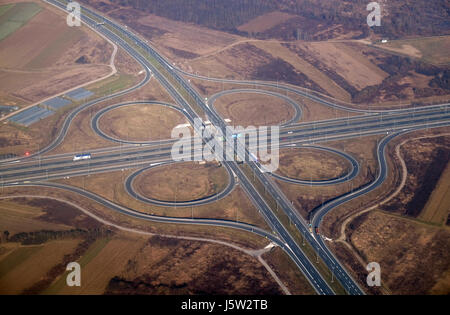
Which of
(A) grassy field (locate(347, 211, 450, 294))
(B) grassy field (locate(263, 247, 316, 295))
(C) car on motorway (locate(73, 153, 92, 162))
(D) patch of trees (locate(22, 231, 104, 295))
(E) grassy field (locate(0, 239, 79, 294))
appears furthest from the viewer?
(C) car on motorway (locate(73, 153, 92, 162))

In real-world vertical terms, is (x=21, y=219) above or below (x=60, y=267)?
above

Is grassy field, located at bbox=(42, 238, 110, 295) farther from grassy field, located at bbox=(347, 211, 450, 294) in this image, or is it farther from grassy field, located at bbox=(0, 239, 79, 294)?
grassy field, located at bbox=(347, 211, 450, 294)

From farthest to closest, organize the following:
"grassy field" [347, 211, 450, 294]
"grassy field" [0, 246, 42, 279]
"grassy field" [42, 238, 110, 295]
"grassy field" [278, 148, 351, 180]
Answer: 1. "grassy field" [278, 148, 351, 180]
2. "grassy field" [0, 246, 42, 279]
3. "grassy field" [347, 211, 450, 294]
4. "grassy field" [42, 238, 110, 295]

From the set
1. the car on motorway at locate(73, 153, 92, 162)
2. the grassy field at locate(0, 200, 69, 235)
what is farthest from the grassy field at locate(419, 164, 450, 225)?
the car on motorway at locate(73, 153, 92, 162)

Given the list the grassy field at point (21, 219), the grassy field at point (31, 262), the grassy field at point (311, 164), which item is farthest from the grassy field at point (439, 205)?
the grassy field at point (21, 219)

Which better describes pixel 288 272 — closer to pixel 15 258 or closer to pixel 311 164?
pixel 311 164

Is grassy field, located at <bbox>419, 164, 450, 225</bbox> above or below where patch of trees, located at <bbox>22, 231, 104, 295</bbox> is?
above

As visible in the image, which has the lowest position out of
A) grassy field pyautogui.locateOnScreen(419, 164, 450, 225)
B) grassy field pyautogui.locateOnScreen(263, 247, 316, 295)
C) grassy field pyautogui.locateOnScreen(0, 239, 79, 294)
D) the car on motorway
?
grassy field pyautogui.locateOnScreen(263, 247, 316, 295)

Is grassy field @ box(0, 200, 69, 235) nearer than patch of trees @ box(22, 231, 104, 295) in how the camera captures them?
No

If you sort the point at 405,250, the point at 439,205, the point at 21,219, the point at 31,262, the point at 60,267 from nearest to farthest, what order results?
the point at 60,267, the point at 31,262, the point at 405,250, the point at 21,219, the point at 439,205

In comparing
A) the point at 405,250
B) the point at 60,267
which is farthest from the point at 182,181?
the point at 405,250
